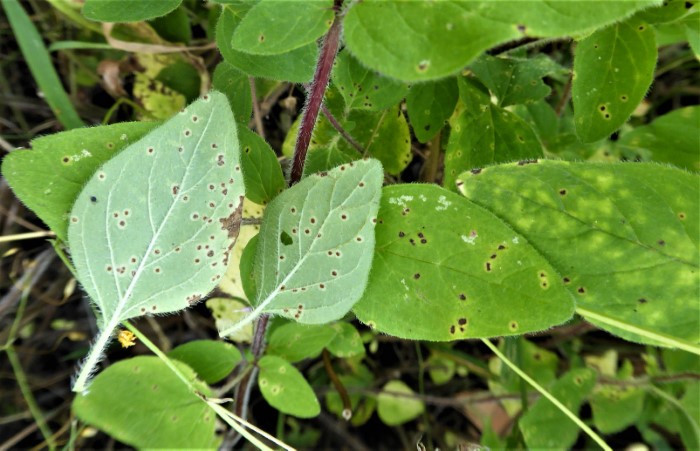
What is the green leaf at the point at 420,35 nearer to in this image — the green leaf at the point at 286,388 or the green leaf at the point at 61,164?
the green leaf at the point at 61,164

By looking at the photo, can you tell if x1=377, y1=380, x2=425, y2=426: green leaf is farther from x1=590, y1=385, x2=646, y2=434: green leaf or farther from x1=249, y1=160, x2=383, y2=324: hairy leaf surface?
x1=249, y1=160, x2=383, y2=324: hairy leaf surface

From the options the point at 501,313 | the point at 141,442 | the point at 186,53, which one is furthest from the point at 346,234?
the point at 186,53

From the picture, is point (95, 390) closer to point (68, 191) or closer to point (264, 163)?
point (68, 191)

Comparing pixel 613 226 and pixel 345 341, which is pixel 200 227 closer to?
pixel 345 341

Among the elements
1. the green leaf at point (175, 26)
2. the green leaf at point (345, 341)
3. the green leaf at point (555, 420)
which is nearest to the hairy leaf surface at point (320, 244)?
the green leaf at point (345, 341)

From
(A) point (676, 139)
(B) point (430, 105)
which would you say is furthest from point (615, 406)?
(B) point (430, 105)
